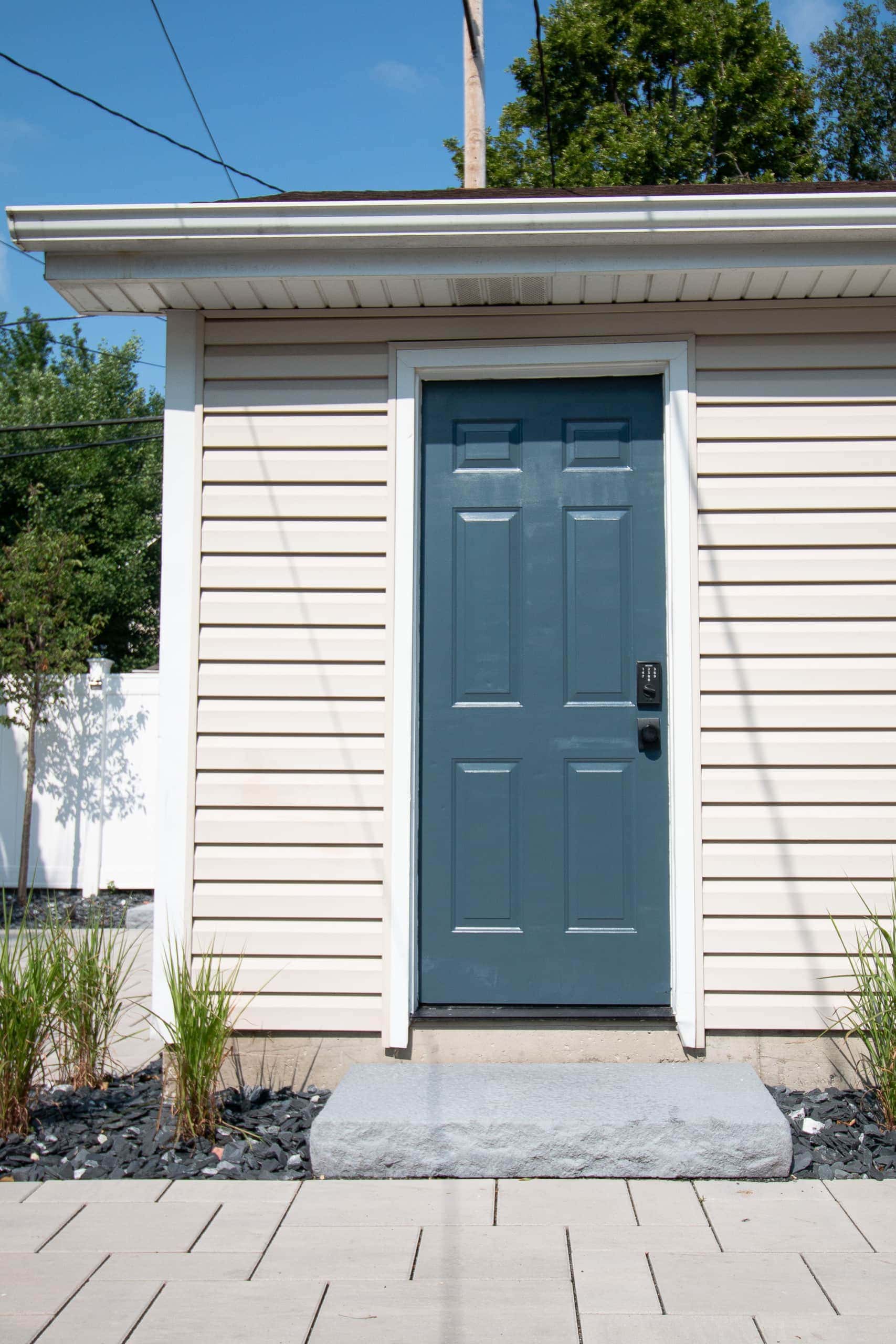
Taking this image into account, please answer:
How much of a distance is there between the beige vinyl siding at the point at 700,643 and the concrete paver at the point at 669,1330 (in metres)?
1.38

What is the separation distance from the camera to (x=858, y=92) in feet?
60.3

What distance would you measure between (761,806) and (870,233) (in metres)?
1.88

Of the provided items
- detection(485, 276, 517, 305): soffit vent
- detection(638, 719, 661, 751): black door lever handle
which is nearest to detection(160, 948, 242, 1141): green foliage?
detection(638, 719, 661, 751): black door lever handle

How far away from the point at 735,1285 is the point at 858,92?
20.5 meters

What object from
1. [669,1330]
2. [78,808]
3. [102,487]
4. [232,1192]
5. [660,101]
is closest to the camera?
[669,1330]

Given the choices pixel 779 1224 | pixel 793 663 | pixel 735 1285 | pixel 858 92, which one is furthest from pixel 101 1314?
pixel 858 92

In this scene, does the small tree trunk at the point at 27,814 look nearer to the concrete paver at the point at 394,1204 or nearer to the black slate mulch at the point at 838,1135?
the concrete paver at the point at 394,1204

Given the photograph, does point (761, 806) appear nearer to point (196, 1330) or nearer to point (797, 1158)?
point (797, 1158)

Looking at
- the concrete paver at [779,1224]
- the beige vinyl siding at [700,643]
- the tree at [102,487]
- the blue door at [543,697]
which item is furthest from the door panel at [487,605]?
the tree at [102,487]

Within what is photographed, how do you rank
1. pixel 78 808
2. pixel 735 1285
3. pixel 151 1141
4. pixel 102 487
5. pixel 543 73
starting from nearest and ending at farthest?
1. pixel 735 1285
2. pixel 151 1141
3. pixel 543 73
4. pixel 78 808
5. pixel 102 487

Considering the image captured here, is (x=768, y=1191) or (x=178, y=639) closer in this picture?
(x=768, y=1191)

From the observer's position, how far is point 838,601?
12.1ft

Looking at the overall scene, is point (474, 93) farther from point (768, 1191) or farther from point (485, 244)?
point (768, 1191)

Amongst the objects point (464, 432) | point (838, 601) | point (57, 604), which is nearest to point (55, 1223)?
point (464, 432)
